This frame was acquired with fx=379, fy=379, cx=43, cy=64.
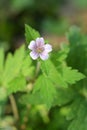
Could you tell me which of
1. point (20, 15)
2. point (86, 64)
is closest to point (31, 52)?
point (86, 64)

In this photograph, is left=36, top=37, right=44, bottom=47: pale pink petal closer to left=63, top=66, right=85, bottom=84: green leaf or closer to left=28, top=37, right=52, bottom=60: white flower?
left=28, top=37, right=52, bottom=60: white flower

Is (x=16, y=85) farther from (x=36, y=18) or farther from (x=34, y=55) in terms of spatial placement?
(x=36, y=18)

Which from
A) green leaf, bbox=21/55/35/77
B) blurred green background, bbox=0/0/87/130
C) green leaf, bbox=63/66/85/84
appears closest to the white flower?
green leaf, bbox=63/66/85/84

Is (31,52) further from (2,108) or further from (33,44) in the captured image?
(2,108)

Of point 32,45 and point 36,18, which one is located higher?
point 36,18

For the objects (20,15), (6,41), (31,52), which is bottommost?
(31,52)

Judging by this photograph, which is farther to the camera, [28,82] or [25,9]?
[25,9]

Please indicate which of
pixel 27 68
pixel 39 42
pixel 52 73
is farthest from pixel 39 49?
pixel 27 68
